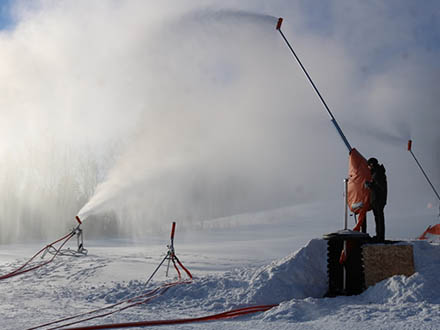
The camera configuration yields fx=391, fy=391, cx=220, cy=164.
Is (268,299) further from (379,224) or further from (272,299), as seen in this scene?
(379,224)

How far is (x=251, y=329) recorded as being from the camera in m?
5.44

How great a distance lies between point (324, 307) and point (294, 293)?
1.36 meters

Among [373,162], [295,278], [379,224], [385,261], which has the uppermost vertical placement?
[373,162]

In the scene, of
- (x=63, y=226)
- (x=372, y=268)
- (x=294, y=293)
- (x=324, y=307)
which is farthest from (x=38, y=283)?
(x=63, y=226)

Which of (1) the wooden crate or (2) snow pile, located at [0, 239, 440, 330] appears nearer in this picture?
(2) snow pile, located at [0, 239, 440, 330]

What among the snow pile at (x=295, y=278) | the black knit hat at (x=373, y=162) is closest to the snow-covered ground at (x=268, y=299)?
the snow pile at (x=295, y=278)

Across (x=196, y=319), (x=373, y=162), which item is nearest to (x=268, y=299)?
(x=196, y=319)

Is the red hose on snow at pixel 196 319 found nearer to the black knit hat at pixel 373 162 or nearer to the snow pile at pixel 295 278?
the snow pile at pixel 295 278

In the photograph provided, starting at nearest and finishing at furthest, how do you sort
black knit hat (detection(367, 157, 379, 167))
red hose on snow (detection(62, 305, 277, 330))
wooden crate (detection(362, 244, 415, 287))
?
red hose on snow (detection(62, 305, 277, 330)) < wooden crate (detection(362, 244, 415, 287)) < black knit hat (detection(367, 157, 379, 167))

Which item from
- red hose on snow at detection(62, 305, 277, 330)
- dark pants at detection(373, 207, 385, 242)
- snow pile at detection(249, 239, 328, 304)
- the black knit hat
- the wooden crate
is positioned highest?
the black knit hat

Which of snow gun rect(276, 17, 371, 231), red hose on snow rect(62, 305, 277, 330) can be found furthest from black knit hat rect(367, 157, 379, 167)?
red hose on snow rect(62, 305, 277, 330)

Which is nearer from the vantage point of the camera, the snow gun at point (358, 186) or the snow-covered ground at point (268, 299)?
the snow-covered ground at point (268, 299)

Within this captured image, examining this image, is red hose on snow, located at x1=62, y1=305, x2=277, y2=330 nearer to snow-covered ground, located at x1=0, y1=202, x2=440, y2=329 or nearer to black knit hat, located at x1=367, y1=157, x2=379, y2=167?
snow-covered ground, located at x1=0, y1=202, x2=440, y2=329

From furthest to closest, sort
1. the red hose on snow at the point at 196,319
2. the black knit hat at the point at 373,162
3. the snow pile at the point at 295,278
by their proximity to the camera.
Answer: the black knit hat at the point at 373,162
the snow pile at the point at 295,278
the red hose on snow at the point at 196,319
